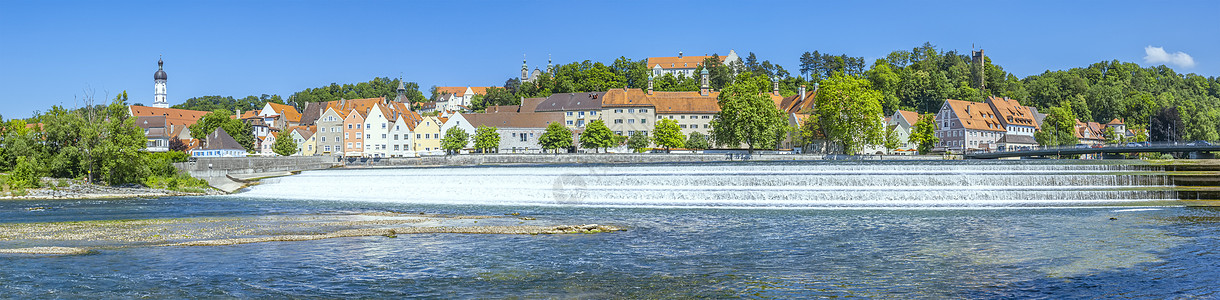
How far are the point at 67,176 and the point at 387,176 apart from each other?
63.8ft

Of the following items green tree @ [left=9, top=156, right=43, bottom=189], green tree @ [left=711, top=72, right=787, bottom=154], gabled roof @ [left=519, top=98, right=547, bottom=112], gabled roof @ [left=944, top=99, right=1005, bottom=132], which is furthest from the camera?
gabled roof @ [left=519, top=98, right=547, bottom=112]

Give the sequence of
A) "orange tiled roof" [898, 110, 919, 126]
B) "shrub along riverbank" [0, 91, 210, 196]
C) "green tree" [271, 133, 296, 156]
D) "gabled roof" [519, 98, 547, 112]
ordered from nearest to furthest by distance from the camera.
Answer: "shrub along riverbank" [0, 91, 210, 196] → "green tree" [271, 133, 296, 156] → "orange tiled roof" [898, 110, 919, 126] → "gabled roof" [519, 98, 547, 112]

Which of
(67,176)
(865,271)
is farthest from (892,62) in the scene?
(865,271)

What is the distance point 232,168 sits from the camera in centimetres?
5903

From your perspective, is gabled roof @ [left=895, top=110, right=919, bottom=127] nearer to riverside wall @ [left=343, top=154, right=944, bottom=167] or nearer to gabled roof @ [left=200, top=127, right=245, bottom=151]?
riverside wall @ [left=343, top=154, right=944, bottom=167]

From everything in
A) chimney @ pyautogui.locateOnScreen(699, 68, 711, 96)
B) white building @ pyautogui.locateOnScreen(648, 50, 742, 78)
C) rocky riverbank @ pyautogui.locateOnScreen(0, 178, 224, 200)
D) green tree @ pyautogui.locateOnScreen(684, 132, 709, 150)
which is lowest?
rocky riverbank @ pyautogui.locateOnScreen(0, 178, 224, 200)

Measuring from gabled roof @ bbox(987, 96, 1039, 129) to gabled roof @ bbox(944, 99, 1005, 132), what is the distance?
0.72m

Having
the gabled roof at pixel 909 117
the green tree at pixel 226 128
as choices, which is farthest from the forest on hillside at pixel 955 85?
the green tree at pixel 226 128

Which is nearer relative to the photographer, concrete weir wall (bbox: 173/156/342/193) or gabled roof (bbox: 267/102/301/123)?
concrete weir wall (bbox: 173/156/342/193)

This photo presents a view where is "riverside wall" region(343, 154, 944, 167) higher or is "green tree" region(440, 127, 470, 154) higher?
"green tree" region(440, 127, 470, 154)

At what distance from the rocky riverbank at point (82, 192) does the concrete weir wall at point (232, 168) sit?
3.18 meters

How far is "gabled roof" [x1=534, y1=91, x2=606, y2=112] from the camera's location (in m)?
108

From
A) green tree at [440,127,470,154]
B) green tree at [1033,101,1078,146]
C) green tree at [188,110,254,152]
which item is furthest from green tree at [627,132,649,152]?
green tree at [1033,101,1078,146]

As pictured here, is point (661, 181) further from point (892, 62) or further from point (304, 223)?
point (892, 62)
